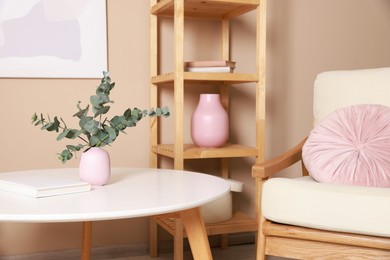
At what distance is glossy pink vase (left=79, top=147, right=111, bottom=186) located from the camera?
142 centimetres

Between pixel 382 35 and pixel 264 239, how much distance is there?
181cm

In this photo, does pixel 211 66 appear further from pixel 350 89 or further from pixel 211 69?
pixel 350 89

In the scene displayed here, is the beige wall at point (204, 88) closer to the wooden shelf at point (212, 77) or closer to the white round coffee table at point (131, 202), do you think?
the wooden shelf at point (212, 77)

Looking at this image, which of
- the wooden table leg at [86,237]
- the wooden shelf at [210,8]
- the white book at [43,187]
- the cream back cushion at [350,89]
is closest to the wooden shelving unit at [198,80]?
the wooden shelf at [210,8]

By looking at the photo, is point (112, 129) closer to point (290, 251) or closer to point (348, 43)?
point (290, 251)

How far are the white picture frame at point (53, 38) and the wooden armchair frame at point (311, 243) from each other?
1.01m

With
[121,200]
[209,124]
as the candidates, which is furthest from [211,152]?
[121,200]

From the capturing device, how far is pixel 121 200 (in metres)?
1.20

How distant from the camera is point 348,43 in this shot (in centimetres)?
275

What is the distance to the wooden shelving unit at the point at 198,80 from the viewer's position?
1.95 metres

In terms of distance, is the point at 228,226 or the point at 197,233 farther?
the point at 228,226

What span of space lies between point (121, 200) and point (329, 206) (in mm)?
613

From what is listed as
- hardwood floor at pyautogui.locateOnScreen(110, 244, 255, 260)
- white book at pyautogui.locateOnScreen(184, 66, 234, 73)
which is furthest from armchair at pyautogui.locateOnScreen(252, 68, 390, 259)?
hardwood floor at pyautogui.locateOnScreen(110, 244, 255, 260)

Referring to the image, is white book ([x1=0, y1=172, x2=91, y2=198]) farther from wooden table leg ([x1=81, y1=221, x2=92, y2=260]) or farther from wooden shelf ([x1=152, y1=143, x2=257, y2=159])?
wooden shelf ([x1=152, y1=143, x2=257, y2=159])
